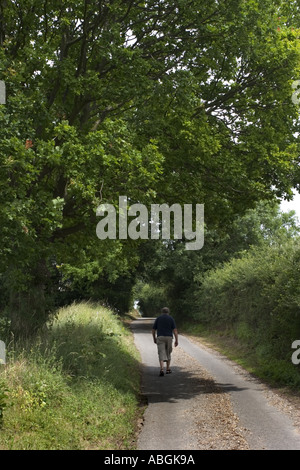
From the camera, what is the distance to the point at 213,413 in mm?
9547

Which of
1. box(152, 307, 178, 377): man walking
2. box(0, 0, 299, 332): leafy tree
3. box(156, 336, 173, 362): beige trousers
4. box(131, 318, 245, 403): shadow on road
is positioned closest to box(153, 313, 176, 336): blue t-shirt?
box(152, 307, 178, 377): man walking

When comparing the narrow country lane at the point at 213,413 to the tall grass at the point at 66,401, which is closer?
the tall grass at the point at 66,401

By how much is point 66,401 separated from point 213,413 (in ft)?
10.2

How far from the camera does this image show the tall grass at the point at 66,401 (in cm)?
708

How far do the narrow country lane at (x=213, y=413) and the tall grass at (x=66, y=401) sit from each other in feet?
1.76

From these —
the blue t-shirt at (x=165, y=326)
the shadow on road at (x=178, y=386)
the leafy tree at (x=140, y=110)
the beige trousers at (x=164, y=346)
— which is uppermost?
the leafy tree at (x=140, y=110)

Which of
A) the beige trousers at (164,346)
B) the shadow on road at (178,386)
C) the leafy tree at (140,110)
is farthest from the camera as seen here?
the beige trousers at (164,346)

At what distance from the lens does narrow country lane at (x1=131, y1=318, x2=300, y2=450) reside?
751 centimetres

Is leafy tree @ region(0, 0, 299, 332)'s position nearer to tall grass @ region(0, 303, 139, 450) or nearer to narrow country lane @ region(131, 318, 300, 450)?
tall grass @ region(0, 303, 139, 450)

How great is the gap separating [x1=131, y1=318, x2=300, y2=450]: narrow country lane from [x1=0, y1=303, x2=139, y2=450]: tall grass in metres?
0.54

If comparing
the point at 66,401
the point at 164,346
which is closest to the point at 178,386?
the point at 164,346

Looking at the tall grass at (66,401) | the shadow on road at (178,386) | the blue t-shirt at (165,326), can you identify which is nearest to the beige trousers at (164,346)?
the blue t-shirt at (165,326)

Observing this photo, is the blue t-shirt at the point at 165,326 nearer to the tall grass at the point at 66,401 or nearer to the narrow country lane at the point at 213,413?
the narrow country lane at the point at 213,413

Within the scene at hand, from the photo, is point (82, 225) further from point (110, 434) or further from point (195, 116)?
point (110, 434)
